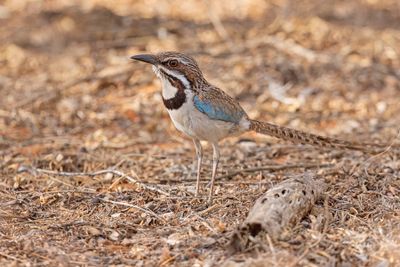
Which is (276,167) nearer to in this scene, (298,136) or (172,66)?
(298,136)

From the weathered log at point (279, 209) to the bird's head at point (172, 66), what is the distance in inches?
48.3

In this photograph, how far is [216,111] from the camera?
5.94 m

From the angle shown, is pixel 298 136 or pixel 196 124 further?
pixel 298 136

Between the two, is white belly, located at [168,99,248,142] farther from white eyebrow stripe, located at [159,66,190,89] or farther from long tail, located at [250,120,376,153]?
long tail, located at [250,120,376,153]

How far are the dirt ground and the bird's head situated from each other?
99 cm

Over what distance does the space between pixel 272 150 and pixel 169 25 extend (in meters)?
5.07

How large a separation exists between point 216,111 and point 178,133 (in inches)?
105

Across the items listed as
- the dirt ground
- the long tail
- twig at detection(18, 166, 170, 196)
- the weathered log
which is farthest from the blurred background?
the weathered log

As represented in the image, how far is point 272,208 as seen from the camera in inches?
196

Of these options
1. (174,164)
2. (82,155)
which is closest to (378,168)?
(174,164)

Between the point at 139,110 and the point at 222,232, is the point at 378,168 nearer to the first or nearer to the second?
the point at 222,232

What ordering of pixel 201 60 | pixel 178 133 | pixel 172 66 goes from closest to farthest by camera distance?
pixel 172 66
pixel 178 133
pixel 201 60

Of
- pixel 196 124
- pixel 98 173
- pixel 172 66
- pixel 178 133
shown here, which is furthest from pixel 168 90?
pixel 178 133

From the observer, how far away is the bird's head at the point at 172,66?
19.5ft
